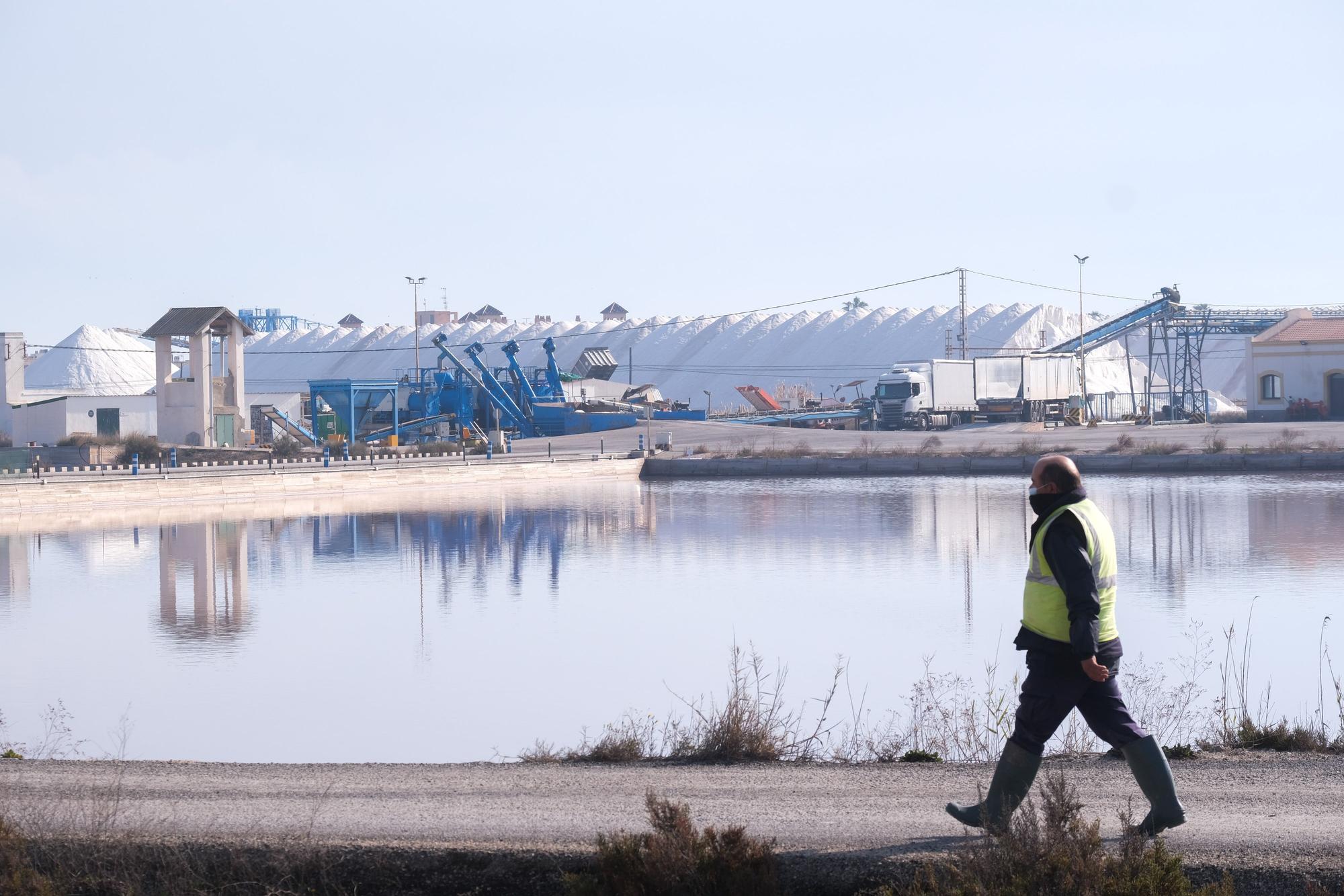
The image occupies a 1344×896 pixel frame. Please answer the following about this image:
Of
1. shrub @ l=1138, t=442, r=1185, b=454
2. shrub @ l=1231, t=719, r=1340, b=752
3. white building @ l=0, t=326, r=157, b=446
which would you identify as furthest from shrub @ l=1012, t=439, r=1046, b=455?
shrub @ l=1231, t=719, r=1340, b=752

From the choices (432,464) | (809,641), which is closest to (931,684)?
(809,641)

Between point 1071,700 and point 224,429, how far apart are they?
151 feet

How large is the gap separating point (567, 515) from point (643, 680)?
1895cm

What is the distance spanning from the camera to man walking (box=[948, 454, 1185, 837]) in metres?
5.37

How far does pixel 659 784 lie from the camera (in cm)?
720

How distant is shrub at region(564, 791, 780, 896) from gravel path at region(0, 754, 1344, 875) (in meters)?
0.48

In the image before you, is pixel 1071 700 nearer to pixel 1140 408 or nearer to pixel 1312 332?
Answer: pixel 1312 332

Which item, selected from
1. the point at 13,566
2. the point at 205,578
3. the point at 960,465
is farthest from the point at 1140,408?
the point at 13,566

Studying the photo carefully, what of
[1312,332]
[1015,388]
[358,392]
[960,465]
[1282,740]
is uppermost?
[1312,332]

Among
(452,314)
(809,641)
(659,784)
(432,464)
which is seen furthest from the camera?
(452,314)

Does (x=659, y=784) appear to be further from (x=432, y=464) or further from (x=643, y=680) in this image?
(x=432, y=464)

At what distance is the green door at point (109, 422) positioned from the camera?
173 feet

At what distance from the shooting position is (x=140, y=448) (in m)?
47.0

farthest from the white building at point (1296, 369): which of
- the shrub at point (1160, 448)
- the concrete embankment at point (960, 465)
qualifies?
the concrete embankment at point (960, 465)
